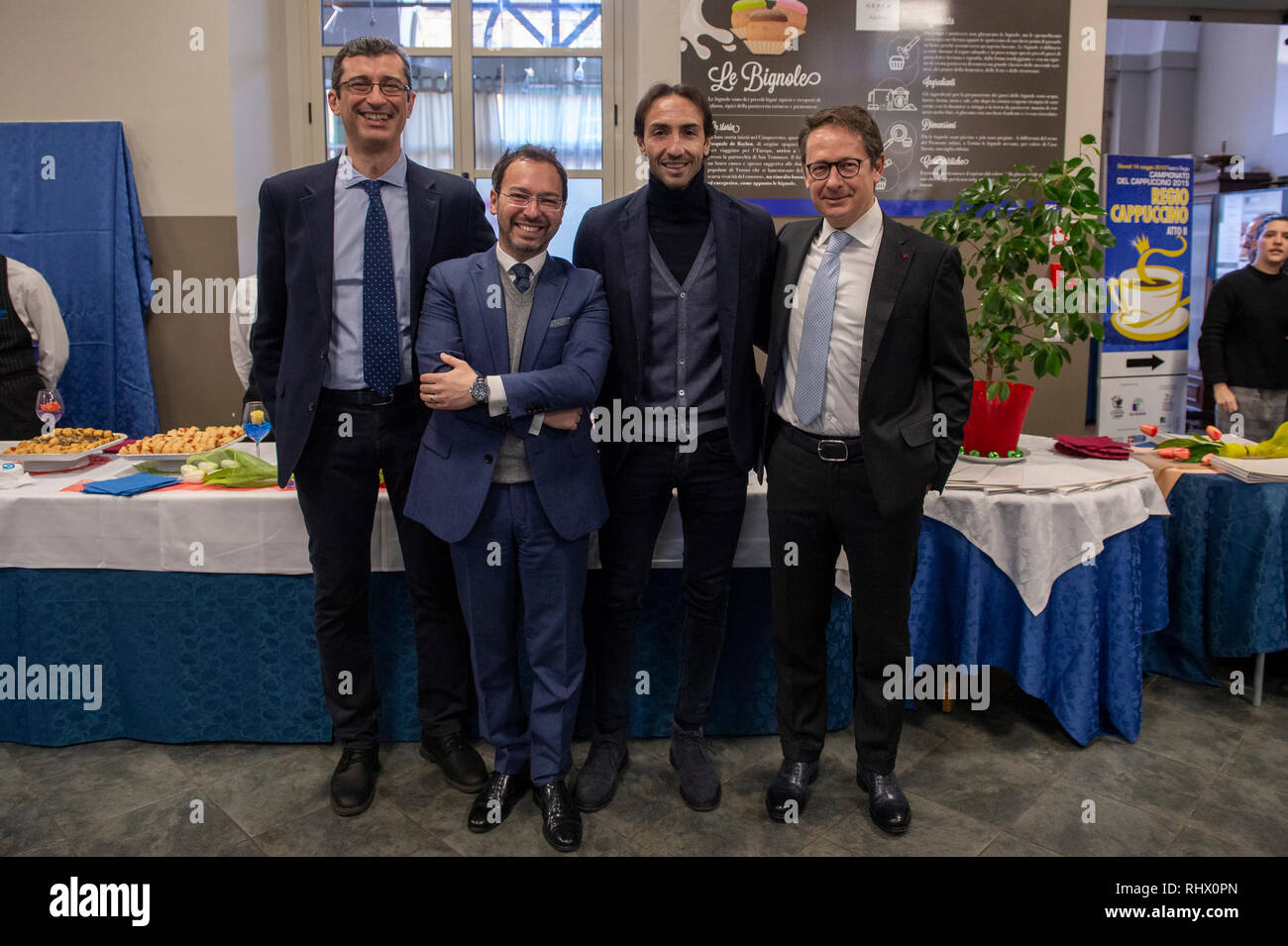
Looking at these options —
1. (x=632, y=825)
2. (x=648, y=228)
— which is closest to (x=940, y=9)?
(x=648, y=228)

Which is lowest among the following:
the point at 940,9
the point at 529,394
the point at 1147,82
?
the point at 529,394

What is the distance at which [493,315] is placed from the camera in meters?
2.14

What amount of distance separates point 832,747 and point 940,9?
11.4 ft

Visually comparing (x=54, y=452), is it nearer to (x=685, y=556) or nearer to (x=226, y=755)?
(x=226, y=755)

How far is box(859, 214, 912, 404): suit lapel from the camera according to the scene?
213cm

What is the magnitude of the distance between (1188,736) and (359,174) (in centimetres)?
292

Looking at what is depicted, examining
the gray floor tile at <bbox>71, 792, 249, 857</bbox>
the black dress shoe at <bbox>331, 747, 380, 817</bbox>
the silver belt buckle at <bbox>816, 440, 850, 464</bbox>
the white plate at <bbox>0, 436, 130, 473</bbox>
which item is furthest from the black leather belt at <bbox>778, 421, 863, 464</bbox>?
the white plate at <bbox>0, 436, 130, 473</bbox>

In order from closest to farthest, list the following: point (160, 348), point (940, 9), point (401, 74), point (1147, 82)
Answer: point (401, 74), point (940, 9), point (160, 348), point (1147, 82)

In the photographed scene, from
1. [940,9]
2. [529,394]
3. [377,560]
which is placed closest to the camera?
[529,394]

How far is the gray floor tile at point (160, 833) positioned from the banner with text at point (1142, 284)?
13.7 ft

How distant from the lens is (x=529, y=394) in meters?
2.06

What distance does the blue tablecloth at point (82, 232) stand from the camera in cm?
434

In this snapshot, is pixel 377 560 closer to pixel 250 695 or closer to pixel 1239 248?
pixel 250 695

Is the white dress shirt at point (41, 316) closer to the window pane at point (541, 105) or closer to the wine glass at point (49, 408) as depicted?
the wine glass at point (49, 408)
